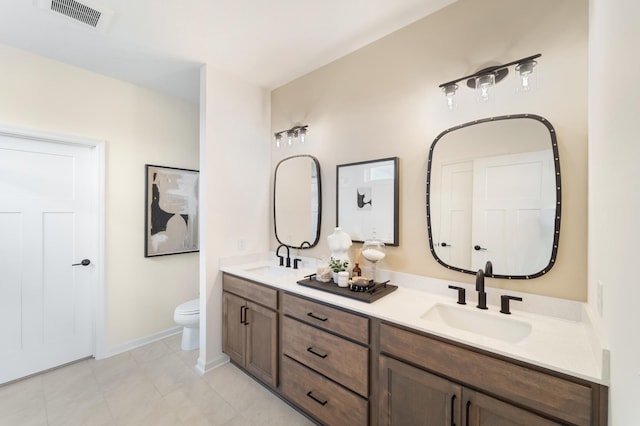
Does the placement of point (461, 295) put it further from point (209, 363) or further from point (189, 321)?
point (189, 321)

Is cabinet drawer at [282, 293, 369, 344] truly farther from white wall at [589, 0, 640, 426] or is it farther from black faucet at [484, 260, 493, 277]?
white wall at [589, 0, 640, 426]

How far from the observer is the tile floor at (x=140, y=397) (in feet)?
6.04

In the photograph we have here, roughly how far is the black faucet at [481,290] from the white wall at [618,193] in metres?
0.44

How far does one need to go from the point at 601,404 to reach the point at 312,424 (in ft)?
5.10

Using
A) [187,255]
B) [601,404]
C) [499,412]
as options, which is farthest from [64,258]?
[601,404]

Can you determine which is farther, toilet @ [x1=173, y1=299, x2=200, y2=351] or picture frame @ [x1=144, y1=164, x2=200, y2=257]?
picture frame @ [x1=144, y1=164, x2=200, y2=257]

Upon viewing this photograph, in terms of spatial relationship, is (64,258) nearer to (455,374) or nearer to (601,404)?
(455,374)

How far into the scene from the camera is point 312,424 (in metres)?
1.80

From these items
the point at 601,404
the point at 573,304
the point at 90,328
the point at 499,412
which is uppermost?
the point at 573,304

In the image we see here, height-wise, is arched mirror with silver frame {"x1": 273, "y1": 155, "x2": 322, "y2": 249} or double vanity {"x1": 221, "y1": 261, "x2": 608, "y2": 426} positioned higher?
arched mirror with silver frame {"x1": 273, "y1": 155, "x2": 322, "y2": 249}

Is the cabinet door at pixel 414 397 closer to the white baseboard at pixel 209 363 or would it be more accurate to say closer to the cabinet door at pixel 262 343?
the cabinet door at pixel 262 343

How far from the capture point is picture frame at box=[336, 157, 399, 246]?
201cm

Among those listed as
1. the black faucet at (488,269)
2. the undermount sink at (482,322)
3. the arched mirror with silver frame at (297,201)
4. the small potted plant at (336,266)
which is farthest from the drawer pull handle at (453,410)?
the arched mirror with silver frame at (297,201)

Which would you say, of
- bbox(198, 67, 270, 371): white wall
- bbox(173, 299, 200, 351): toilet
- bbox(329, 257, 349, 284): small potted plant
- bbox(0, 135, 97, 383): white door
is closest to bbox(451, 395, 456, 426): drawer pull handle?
bbox(329, 257, 349, 284): small potted plant
